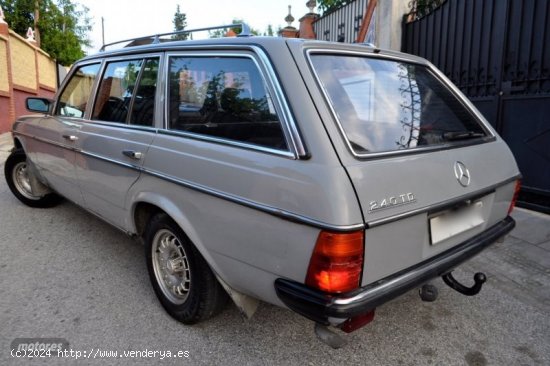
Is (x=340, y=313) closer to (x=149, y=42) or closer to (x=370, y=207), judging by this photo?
(x=370, y=207)

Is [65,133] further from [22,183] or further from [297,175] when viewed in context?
[297,175]

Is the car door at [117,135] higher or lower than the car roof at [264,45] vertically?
lower

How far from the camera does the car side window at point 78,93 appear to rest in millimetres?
3641

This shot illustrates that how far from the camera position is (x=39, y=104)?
4445 millimetres

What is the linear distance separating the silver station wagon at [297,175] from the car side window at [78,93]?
59 centimetres

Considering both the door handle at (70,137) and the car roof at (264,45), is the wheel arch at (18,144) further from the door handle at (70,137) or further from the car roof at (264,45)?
the car roof at (264,45)

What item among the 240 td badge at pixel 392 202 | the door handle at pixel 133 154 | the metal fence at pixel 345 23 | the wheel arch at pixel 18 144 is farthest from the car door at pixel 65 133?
the metal fence at pixel 345 23

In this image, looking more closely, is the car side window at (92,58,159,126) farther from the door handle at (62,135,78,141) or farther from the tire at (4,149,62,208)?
the tire at (4,149,62,208)

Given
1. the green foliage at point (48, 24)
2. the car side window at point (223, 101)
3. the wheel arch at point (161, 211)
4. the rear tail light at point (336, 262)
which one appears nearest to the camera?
the rear tail light at point (336, 262)

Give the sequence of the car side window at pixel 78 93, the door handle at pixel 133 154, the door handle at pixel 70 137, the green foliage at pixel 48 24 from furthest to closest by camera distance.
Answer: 1. the green foliage at pixel 48 24
2. the car side window at pixel 78 93
3. the door handle at pixel 70 137
4. the door handle at pixel 133 154

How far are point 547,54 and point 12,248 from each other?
19.9 feet

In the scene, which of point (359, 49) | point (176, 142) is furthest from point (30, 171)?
point (359, 49)

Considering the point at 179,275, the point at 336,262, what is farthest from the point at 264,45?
the point at 179,275

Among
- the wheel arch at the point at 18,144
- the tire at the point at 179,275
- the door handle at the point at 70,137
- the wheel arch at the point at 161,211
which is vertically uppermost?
the door handle at the point at 70,137
